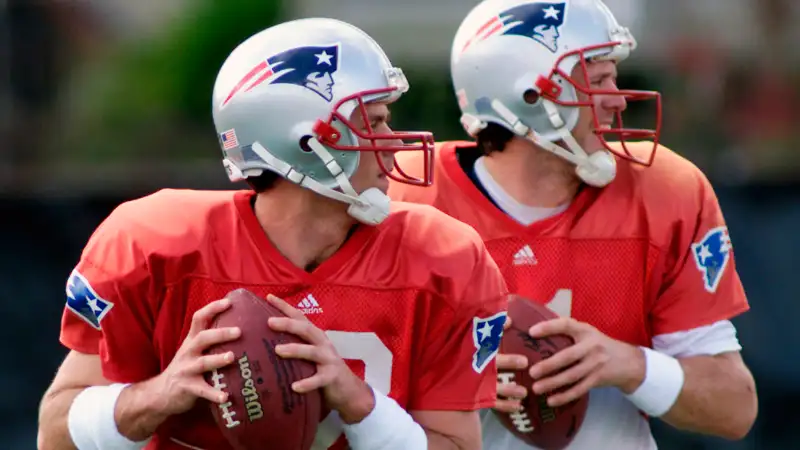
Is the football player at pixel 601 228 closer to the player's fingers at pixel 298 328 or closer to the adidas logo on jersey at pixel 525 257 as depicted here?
the adidas logo on jersey at pixel 525 257

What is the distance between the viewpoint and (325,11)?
7691 mm

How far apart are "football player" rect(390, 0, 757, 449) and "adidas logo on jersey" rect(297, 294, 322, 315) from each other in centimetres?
67

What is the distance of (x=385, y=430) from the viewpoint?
2453mm

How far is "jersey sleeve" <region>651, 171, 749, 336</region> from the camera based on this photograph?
3.09 meters

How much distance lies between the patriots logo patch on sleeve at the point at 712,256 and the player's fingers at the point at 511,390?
1.58 feet

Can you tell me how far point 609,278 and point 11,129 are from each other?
3.42 metres

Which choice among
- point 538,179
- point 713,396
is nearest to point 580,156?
point 538,179

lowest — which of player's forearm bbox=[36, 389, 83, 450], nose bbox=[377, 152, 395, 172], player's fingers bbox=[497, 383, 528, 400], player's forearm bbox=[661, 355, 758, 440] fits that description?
player's forearm bbox=[661, 355, 758, 440]

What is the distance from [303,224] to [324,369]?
0.32 m

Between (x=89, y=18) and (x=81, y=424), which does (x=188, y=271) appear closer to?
(x=81, y=424)

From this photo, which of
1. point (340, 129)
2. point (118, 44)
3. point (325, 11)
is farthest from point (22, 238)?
point (325, 11)

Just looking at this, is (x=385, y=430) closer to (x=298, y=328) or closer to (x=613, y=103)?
(x=298, y=328)

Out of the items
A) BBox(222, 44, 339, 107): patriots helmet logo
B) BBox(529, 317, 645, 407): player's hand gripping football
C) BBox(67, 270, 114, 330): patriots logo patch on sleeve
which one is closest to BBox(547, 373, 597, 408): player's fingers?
BBox(529, 317, 645, 407): player's hand gripping football

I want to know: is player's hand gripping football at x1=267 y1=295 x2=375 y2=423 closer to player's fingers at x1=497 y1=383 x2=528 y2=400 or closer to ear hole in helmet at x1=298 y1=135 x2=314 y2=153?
ear hole in helmet at x1=298 y1=135 x2=314 y2=153
